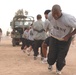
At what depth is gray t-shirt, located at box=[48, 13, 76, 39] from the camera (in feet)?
26.7

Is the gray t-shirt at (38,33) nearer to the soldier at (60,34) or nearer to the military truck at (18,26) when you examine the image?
the soldier at (60,34)

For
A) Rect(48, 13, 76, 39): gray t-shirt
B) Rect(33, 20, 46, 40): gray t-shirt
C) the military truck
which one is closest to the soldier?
Rect(48, 13, 76, 39): gray t-shirt

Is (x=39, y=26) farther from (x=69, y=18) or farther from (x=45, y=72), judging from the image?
(x=69, y=18)

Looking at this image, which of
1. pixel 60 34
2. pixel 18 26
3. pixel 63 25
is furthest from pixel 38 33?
pixel 18 26

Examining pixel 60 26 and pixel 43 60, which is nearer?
pixel 60 26

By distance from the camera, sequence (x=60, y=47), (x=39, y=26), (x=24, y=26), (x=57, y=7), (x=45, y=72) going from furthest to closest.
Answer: (x=24, y=26), (x=39, y=26), (x=45, y=72), (x=60, y=47), (x=57, y=7)

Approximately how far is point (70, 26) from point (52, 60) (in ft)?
3.71

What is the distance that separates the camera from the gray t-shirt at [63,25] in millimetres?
8125

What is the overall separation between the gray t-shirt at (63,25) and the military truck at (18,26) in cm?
1775

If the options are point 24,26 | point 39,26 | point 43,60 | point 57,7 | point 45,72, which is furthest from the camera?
point 24,26

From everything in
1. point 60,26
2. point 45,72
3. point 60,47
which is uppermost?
point 60,26

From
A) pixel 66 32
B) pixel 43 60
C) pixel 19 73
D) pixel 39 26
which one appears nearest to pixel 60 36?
pixel 66 32

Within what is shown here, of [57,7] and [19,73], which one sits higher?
[57,7]

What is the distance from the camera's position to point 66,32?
27.5 feet
